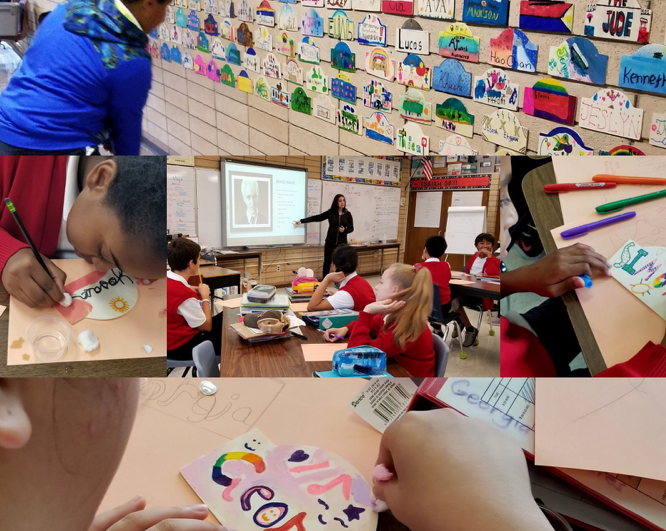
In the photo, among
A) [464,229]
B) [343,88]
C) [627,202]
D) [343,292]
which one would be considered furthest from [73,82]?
[627,202]

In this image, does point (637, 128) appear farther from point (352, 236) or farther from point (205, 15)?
point (205, 15)

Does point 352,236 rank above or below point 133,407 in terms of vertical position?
above

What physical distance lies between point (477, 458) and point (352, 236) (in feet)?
1.43

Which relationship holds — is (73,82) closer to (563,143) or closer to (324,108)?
(324,108)

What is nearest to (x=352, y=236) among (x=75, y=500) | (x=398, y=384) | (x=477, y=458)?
(x=398, y=384)

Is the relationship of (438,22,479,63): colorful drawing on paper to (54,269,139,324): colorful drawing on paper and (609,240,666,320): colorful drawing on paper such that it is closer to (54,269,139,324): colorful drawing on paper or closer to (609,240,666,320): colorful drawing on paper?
(609,240,666,320): colorful drawing on paper

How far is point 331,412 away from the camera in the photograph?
83 centimetres

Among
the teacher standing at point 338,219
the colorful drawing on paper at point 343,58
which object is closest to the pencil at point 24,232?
the teacher standing at point 338,219

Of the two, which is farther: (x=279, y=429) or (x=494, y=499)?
(x=279, y=429)

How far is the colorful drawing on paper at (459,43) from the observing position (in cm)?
77

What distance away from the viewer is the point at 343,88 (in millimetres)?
900

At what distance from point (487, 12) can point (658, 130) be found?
33 cm

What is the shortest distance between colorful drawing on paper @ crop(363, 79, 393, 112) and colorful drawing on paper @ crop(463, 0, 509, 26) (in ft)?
0.59

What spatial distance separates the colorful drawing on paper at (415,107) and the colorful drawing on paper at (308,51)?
0.20m
